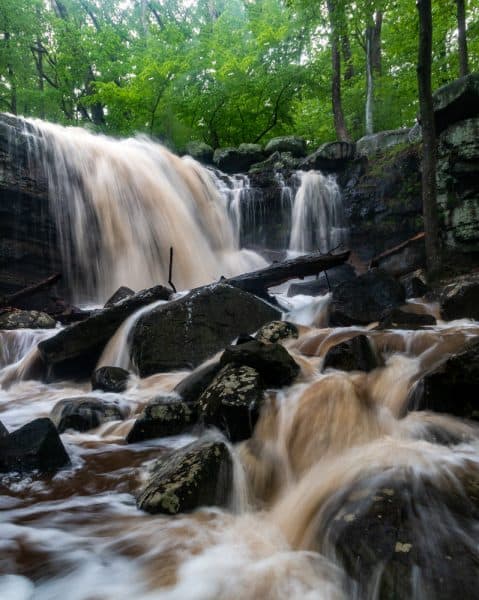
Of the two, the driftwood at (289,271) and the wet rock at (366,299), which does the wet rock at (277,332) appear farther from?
the driftwood at (289,271)

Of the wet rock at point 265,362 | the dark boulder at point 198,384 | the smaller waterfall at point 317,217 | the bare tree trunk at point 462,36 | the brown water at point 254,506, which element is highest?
the bare tree trunk at point 462,36

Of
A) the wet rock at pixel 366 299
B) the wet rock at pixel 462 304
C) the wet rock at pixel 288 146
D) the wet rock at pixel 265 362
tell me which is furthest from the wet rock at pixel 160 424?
the wet rock at pixel 288 146

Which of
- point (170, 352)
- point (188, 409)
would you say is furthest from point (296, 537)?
point (170, 352)

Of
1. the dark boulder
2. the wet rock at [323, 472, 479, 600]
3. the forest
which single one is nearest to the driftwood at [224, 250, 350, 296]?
the dark boulder

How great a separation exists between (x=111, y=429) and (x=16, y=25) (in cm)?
2373

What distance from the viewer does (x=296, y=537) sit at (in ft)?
8.21

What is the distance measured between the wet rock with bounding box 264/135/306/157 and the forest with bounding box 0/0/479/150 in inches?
67.3

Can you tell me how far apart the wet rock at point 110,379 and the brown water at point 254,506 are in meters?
1.42

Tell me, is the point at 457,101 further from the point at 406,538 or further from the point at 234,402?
the point at 406,538

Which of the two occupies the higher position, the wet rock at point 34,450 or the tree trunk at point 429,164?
the tree trunk at point 429,164

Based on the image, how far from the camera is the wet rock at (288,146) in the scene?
736 inches

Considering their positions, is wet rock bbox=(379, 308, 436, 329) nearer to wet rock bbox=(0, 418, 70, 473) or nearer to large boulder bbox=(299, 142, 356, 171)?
wet rock bbox=(0, 418, 70, 473)

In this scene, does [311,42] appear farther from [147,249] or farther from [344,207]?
[147,249]

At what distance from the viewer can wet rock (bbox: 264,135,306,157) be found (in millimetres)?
18688
